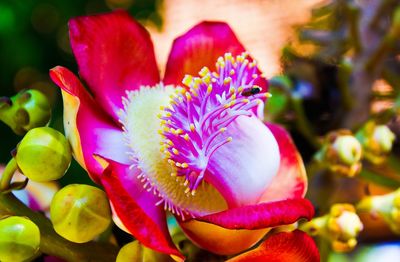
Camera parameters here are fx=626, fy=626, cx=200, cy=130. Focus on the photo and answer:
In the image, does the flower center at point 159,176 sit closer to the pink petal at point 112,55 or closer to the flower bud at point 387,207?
the pink petal at point 112,55

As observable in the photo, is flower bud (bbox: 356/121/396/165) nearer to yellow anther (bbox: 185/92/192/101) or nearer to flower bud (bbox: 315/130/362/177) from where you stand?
flower bud (bbox: 315/130/362/177)

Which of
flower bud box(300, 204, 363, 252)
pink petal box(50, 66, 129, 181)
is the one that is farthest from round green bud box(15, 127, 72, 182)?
flower bud box(300, 204, 363, 252)

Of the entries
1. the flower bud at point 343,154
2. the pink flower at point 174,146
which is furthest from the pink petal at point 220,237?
the flower bud at point 343,154

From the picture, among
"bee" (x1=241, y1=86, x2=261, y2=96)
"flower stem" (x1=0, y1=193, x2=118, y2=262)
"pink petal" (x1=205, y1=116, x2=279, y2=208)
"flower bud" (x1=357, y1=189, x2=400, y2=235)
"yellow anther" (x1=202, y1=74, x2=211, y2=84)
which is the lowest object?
"flower bud" (x1=357, y1=189, x2=400, y2=235)

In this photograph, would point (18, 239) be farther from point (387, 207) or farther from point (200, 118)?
point (387, 207)

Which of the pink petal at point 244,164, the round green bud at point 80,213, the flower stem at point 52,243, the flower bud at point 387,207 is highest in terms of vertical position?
the pink petal at point 244,164

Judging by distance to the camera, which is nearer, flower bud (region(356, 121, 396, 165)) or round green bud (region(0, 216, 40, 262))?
round green bud (region(0, 216, 40, 262))
